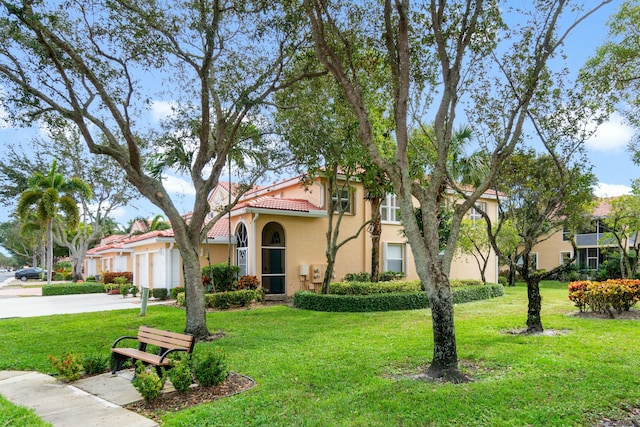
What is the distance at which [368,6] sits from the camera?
29.4 ft

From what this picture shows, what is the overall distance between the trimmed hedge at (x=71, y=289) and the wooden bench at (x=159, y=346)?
25.6 m

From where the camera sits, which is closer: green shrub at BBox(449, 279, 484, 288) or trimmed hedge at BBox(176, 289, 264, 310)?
trimmed hedge at BBox(176, 289, 264, 310)

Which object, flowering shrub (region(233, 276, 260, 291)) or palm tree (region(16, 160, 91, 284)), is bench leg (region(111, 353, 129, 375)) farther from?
palm tree (region(16, 160, 91, 284))

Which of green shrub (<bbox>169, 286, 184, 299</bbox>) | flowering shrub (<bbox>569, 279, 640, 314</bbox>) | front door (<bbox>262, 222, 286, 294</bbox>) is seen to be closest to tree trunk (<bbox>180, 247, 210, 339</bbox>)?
front door (<bbox>262, 222, 286, 294</bbox>)

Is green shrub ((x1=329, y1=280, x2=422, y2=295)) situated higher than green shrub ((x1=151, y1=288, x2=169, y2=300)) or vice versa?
green shrub ((x1=329, y1=280, x2=422, y2=295))

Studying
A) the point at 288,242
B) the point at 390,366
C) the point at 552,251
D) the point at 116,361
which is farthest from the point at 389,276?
the point at 552,251

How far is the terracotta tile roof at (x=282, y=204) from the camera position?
19.1 meters

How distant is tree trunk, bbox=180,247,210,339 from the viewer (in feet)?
34.8

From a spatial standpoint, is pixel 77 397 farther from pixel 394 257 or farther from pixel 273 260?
pixel 394 257

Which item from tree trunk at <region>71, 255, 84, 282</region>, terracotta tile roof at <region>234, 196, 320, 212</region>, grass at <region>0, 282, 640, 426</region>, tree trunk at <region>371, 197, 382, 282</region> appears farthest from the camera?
tree trunk at <region>71, 255, 84, 282</region>

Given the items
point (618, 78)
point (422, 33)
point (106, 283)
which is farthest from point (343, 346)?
point (106, 283)

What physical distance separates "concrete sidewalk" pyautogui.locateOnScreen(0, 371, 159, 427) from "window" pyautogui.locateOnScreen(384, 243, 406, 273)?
16.9m

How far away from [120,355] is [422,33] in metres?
→ 8.27

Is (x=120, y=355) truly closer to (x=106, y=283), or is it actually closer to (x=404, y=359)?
(x=404, y=359)
